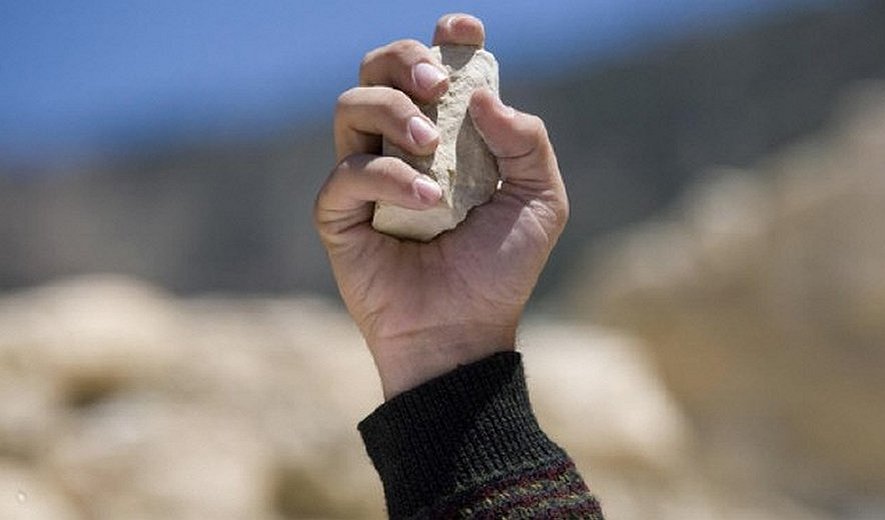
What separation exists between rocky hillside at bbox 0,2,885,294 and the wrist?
71.5 feet

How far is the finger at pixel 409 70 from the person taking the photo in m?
1.92

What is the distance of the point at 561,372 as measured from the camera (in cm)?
728

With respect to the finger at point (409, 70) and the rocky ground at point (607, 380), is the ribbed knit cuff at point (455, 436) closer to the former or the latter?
the finger at point (409, 70)

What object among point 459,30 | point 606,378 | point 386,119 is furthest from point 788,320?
point 386,119

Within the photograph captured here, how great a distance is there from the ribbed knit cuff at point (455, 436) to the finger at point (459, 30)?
Answer: 472mm

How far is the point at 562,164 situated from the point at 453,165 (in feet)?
86.0

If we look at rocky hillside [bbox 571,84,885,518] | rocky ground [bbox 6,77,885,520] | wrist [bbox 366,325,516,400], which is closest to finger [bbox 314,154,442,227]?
wrist [bbox 366,325,516,400]

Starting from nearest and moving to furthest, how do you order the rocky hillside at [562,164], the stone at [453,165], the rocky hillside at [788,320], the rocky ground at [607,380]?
the stone at [453,165] < the rocky ground at [607,380] < the rocky hillside at [788,320] < the rocky hillside at [562,164]

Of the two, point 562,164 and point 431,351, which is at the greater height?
point 562,164

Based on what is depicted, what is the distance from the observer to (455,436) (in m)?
1.92

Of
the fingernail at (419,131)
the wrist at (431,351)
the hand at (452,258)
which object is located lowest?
the wrist at (431,351)

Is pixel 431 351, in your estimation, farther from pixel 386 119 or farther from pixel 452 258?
pixel 386 119

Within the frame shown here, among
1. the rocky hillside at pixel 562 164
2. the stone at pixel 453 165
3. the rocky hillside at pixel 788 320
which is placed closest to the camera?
the stone at pixel 453 165

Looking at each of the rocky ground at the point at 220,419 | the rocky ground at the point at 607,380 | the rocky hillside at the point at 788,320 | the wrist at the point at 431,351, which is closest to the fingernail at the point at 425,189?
the wrist at the point at 431,351
